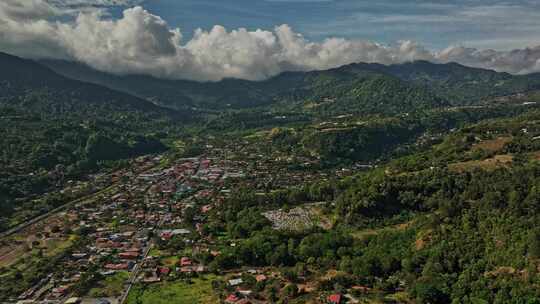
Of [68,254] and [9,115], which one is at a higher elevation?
[9,115]

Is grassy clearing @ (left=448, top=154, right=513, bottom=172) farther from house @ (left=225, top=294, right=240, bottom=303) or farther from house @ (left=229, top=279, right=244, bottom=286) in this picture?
house @ (left=225, top=294, right=240, bottom=303)

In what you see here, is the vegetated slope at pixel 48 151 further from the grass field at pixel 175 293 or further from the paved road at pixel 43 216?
the grass field at pixel 175 293

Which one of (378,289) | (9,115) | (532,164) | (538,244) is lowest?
(378,289)

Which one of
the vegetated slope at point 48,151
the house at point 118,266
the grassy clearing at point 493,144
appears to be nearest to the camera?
the house at point 118,266

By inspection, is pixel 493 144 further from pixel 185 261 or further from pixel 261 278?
pixel 185 261

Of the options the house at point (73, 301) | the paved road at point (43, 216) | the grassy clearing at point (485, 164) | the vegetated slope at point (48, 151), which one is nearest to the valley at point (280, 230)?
the house at point (73, 301)

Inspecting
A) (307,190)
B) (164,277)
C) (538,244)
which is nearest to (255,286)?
(164,277)

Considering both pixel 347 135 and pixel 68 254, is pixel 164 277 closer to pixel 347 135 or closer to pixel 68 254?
pixel 68 254

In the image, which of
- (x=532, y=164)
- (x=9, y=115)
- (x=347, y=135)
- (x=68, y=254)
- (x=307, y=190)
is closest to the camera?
(x=68, y=254)

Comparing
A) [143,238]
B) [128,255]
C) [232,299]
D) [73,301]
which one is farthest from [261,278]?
[143,238]
